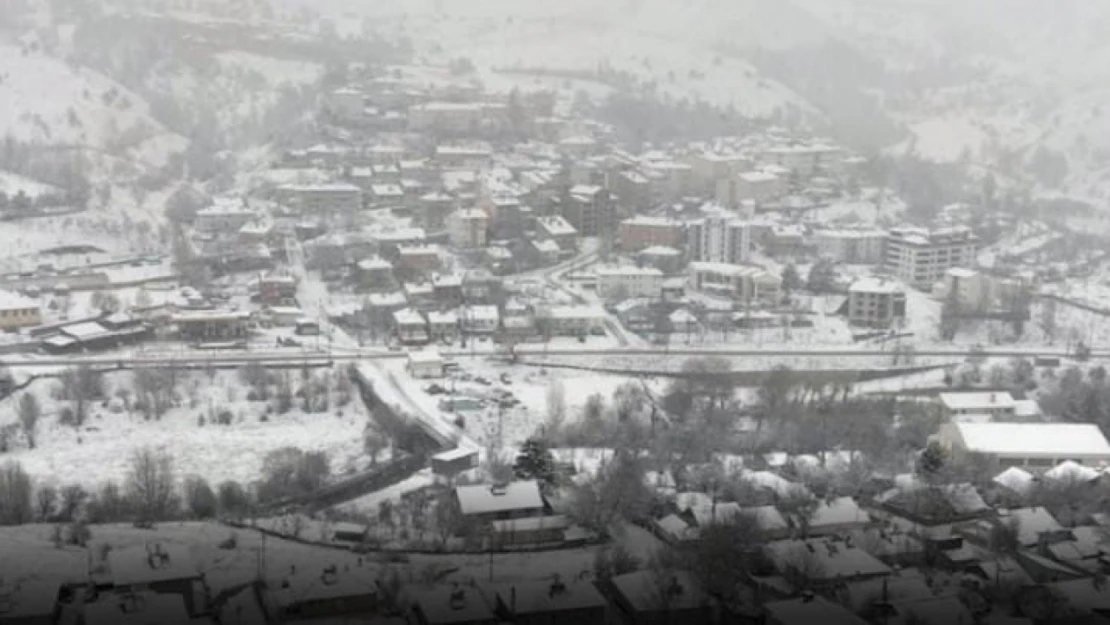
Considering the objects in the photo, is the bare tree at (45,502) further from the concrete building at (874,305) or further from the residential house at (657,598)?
the concrete building at (874,305)

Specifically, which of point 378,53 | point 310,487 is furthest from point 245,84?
point 310,487

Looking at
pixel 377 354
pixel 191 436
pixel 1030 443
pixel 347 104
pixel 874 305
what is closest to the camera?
pixel 1030 443

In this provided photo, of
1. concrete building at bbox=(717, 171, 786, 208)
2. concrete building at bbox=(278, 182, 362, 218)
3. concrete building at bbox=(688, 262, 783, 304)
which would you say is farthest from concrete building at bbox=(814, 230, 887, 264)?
concrete building at bbox=(278, 182, 362, 218)

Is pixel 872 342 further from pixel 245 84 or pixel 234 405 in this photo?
pixel 245 84

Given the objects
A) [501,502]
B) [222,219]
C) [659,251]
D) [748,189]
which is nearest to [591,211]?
[659,251]

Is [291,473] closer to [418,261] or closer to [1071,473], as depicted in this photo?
[1071,473]

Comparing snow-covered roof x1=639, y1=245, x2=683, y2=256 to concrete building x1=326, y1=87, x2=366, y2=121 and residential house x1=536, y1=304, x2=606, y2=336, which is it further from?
concrete building x1=326, y1=87, x2=366, y2=121
